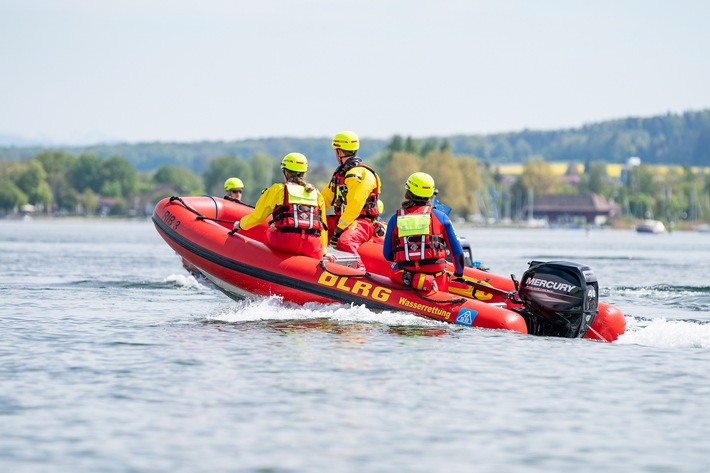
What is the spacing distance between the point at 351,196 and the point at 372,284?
1.60 meters

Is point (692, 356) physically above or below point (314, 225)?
below

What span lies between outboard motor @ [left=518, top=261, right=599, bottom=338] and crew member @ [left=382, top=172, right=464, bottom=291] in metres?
0.97

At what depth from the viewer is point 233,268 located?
47.8 feet

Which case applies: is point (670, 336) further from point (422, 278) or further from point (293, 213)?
point (293, 213)

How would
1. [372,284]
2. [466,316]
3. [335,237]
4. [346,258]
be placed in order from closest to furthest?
[466,316], [372,284], [346,258], [335,237]

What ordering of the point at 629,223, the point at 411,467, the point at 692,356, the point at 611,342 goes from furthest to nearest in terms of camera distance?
the point at 629,223, the point at 611,342, the point at 692,356, the point at 411,467

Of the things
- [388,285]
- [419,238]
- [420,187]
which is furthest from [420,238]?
[388,285]

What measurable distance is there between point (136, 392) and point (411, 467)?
2.96 m

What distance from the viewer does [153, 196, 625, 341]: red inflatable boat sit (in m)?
12.5

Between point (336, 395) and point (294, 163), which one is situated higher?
point (294, 163)

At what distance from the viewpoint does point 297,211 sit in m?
14.0

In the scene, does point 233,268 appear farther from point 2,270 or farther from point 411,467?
point 2,270

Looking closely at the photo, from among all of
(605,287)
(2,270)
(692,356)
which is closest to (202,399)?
(692,356)

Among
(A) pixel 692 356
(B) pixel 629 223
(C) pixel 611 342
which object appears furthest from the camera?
(B) pixel 629 223
